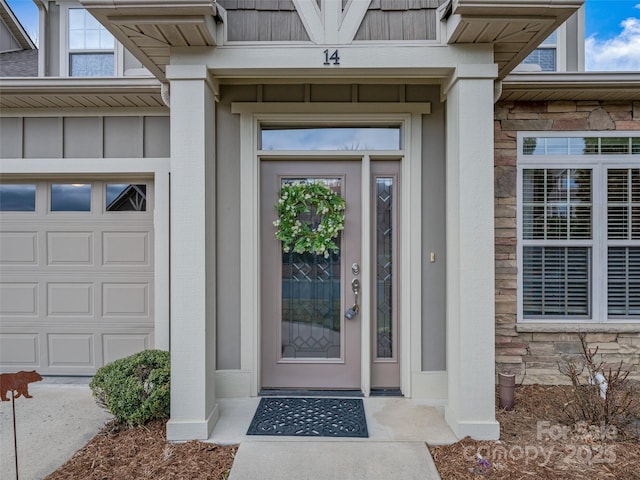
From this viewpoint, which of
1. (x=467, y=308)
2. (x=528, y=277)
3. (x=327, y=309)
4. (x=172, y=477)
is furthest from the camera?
(x=528, y=277)

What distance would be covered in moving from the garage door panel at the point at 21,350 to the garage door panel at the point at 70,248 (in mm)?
801

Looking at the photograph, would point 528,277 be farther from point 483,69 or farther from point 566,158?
point 483,69

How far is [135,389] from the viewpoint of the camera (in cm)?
271

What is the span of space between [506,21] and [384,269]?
202cm

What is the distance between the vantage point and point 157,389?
275cm

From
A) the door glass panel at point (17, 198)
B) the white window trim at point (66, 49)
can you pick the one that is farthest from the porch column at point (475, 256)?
the door glass panel at point (17, 198)

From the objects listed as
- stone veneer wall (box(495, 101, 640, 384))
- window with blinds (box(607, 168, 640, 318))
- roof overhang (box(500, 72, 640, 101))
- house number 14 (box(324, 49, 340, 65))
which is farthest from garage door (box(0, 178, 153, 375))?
window with blinds (box(607, 168, 640, 318))

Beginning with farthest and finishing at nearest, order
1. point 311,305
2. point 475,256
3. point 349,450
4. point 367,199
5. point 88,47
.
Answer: point 88,47, point 311,305, point 367,199, point 475,256, point 349,450

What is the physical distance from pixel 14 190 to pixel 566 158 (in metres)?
5.47

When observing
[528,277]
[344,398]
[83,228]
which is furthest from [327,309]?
[83,228]

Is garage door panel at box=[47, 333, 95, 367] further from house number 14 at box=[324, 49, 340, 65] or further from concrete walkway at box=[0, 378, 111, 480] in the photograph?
house number 14 at box=[324, 49, 340, 65]

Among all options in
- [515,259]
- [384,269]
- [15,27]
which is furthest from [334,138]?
[15,27]

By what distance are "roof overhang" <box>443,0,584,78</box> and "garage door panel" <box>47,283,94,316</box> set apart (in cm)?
393

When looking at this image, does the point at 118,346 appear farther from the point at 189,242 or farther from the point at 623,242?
the point at 623,242
